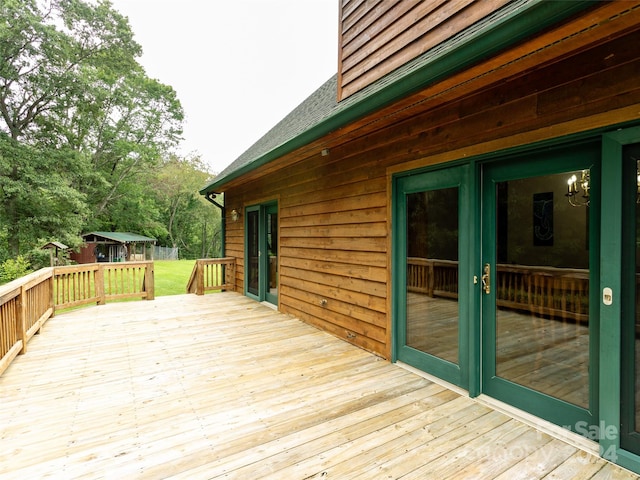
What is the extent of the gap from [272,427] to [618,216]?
2.32 meters

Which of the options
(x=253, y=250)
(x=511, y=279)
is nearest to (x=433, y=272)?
(x=511, y=279)

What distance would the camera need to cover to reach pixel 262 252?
20.0ft

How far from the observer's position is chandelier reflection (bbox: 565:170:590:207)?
1.88 metres

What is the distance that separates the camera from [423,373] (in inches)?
111

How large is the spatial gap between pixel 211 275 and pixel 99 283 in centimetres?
212

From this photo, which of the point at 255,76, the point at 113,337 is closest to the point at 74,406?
the point at 113,337

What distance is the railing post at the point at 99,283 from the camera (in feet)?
18.8

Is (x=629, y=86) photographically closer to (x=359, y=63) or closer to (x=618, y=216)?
(x=618, y=216)

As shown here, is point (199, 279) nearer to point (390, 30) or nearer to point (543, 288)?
point (390, 30)

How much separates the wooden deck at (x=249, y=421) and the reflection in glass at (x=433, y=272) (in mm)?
366

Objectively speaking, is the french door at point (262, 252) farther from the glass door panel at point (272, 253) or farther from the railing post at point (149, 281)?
the railing post at point (149, 281)

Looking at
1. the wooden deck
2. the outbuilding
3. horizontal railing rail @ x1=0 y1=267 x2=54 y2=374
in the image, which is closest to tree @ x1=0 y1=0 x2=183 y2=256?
the outbuilding

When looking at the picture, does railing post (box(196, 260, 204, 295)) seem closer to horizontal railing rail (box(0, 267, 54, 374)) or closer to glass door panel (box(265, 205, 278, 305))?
glass door panel (box(265, 205, 278, 305))

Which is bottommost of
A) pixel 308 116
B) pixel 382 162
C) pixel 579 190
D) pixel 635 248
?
pixel 635 248
